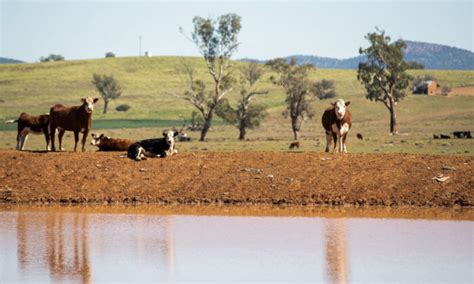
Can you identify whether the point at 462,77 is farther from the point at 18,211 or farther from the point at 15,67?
the point at 18,211

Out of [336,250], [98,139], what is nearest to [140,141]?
[98,139]

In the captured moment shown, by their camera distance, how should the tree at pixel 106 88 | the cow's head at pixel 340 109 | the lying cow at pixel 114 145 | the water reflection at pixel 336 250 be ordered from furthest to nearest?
the tree at pixel 106 88 < the lying cow at pixel 114 145 < the cow's head at pixel 340 109 < the water reflection at pixel 336 250

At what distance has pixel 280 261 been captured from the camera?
58.6 feet

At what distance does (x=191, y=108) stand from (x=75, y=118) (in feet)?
277

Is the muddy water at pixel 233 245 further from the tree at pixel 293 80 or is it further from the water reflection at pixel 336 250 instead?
the tree at pixel 293 80

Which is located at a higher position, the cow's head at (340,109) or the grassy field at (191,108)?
the cow's head at (340,109)

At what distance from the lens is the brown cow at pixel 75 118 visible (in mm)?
30331

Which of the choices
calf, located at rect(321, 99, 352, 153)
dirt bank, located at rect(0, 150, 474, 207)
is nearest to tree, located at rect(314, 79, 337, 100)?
calf, located at rect(321, 99, 352, 153)

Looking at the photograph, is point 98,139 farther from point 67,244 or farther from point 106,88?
point 106,88

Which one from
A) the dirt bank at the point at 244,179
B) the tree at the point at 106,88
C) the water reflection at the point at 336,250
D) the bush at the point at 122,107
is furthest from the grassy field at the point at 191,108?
the water reflection at the point at 336,250

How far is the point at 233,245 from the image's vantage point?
19.5 metres

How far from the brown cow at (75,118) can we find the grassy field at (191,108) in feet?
44.9

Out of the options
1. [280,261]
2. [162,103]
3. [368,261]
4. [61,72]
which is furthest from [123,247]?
[61,72]

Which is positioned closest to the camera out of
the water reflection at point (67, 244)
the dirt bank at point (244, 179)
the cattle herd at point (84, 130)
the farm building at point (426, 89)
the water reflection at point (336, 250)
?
the water reflection at point (336, 250)
